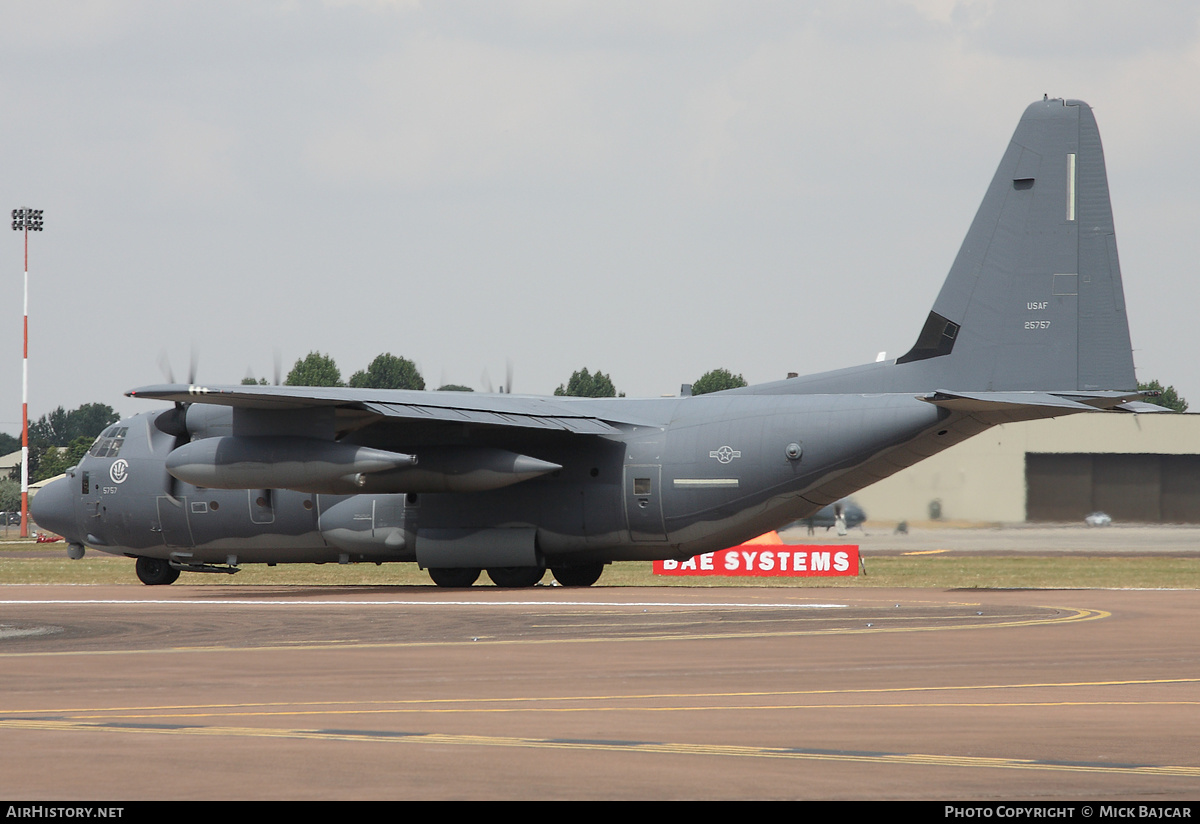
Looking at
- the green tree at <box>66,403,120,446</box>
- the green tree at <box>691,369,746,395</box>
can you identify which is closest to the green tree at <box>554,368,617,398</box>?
the green tree at <box>691,369,746,395</box>

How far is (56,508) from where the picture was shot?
34.7 metres

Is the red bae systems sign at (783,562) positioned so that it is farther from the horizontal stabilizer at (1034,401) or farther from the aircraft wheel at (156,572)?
the aircraft wheel at (156,572)

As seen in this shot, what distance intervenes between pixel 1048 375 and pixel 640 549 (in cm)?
911

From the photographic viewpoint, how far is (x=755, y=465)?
29359 millimetres

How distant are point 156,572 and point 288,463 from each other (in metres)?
→ 8.26

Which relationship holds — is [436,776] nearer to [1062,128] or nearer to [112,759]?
[112,759]

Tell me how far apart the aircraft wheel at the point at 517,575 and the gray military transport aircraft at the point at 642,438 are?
0.22ft

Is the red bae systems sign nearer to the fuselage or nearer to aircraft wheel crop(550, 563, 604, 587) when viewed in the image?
aircraft wheel crop(550, 563, 604, 587)

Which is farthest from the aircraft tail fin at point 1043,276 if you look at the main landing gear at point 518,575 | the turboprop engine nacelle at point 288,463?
the turboprop engine nacelle at point 288,463

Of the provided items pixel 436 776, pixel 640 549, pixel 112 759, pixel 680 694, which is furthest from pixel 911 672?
pixel 640 549

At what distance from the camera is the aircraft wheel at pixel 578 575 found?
3297 centimetres

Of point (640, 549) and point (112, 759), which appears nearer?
point (112, 759)

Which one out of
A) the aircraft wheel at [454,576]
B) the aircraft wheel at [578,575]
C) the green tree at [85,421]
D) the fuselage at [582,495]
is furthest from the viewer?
the green tree at [85,421]
